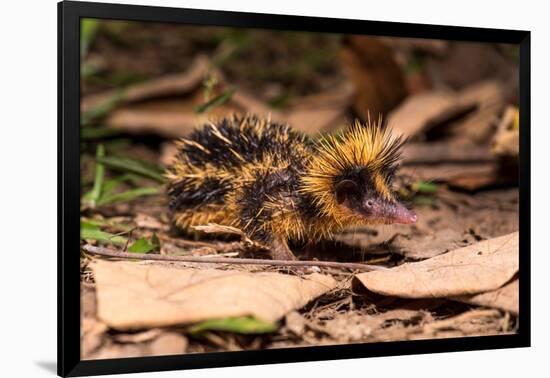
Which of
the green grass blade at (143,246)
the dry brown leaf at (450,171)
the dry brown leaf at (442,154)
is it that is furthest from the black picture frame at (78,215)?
the dry brown leaf at (442,154)

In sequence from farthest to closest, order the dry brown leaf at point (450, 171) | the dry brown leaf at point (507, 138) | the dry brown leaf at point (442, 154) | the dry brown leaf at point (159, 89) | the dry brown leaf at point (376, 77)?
1. the dry brown leaf at point (159, 89)
2. the dry brown leaf at point (376, 77)
3. the dry brown leaf at point (442, 154)
4. the dry brown leaf at point (450, 171)
5. the dry brown leaf at point (507, 138)

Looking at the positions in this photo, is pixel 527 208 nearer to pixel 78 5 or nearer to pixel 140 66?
pixel 78 5

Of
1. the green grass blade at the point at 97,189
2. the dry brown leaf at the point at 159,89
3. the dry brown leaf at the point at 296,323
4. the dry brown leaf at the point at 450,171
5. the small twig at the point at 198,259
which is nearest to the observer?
the dry brown leaf at the point at 296,323

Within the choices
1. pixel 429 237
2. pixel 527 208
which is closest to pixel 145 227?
pixel 429 237

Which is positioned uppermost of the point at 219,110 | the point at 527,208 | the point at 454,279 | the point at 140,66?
the point at 140,66

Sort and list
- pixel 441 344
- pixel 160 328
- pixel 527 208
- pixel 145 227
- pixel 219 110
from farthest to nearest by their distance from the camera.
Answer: pixel 219 110, pixel 145 227, pixel 527 208, pixel 441 344, pixel 160 328

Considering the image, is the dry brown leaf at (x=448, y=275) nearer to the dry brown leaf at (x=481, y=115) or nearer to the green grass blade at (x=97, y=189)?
the green grass blade at (x=97, y=189)

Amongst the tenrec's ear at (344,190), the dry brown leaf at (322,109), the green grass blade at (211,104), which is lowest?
the tenrec's ear at (344,190)

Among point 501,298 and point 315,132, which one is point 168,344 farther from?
point 501,298
